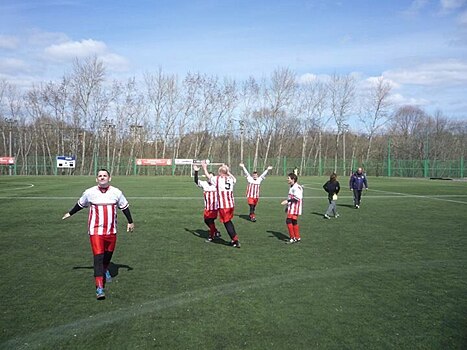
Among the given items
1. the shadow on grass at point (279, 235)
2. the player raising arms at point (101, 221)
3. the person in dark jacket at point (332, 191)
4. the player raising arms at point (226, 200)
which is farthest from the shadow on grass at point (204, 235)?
the person in dark jacket at point (332, 191)

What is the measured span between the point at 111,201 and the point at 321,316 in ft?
11.2

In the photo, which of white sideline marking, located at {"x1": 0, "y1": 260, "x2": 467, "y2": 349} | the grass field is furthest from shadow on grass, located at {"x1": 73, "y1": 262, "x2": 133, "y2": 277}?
white sideline marking, located at {"x1": 0, "y1": 260, "x2": 467, "y2": 349}

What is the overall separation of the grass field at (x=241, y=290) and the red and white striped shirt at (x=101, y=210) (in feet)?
3.15

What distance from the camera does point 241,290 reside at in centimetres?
631

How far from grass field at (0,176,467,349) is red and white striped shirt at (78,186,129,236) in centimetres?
96

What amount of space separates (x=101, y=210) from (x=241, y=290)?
2.42 meters

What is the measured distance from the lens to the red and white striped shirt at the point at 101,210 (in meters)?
6.09

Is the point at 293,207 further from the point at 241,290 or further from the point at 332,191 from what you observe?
the point at 332,191

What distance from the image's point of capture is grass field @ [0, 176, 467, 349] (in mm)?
4609

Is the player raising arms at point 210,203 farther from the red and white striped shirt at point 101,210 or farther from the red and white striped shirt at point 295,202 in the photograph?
the red and white striped shirt at point 101,210

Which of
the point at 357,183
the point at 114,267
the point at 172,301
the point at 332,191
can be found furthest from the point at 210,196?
the point at 357,183

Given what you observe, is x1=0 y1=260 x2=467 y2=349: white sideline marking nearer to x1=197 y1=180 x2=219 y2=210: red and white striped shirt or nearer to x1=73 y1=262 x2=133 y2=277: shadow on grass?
x1=73 y1=262 x2=133 y2=277: shadow on grass

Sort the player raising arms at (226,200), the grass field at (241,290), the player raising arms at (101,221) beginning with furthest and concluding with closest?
the player raising arms at (226,200) < the player raising arms at (101,221) < the grass field at (241,290)

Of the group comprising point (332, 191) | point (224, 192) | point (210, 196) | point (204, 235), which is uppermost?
point (224, 192)
